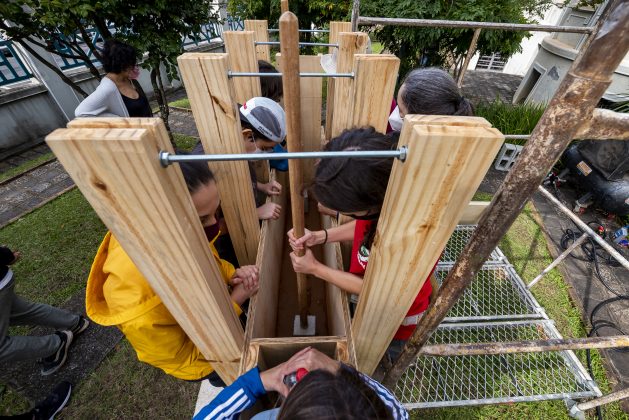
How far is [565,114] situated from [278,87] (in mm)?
2743

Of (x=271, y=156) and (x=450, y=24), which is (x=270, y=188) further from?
(x=450, y=24)

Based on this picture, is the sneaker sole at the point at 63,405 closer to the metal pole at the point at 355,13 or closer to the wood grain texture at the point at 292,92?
the wood grain texture at the point at 292,92

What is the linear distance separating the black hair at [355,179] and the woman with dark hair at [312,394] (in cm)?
60

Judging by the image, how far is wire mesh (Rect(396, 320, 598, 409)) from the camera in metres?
2.26

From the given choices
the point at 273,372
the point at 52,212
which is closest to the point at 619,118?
the point at 273,372

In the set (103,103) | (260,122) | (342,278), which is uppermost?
(260,122)

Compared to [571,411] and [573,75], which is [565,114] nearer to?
[573,75]

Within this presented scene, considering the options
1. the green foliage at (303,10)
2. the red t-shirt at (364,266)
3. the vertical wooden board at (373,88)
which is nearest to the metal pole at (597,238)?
the red t-shirt at (364,266)

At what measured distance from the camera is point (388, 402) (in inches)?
40.1

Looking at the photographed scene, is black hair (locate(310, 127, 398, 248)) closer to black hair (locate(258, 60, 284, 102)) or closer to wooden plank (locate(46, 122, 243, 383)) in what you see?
wooden plank (locate(46, 122, 243, 383))

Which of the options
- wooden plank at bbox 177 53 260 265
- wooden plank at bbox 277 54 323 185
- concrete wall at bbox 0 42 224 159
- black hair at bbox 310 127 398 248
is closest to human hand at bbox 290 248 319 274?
black hair at bbox 310 127 398 248

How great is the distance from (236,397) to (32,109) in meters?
8.06

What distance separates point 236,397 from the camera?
1062mm

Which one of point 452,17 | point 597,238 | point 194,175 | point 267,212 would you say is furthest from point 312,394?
point 452,17
